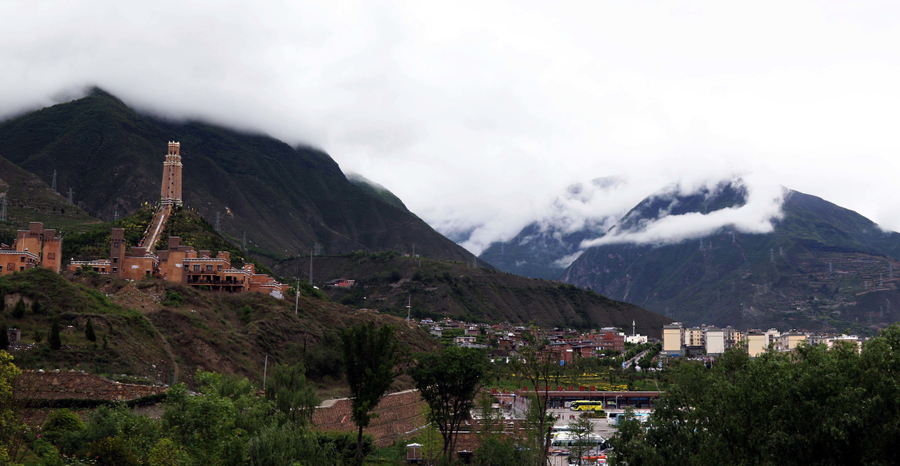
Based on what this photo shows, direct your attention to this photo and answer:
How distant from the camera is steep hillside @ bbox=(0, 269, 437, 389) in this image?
46219mm

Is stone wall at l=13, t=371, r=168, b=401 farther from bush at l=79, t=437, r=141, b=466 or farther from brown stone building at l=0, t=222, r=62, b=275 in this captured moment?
brown stone building at l=0, t=222, r=62, b=275

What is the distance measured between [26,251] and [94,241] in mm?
24266

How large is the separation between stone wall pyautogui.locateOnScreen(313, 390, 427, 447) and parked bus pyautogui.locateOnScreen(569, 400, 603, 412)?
58.7 feet

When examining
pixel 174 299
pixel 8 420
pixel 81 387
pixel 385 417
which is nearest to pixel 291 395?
pixel 81 387

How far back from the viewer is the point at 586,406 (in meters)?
76.5

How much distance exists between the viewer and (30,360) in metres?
40.6

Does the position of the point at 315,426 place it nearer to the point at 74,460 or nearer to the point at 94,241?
the point at 74,460

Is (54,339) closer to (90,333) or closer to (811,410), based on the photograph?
(90,333)

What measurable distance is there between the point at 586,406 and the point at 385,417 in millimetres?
25371

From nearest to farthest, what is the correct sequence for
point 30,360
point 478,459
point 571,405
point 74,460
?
1. point 74,460
2. point 30,360
3. point 478,459
4. point 571,405

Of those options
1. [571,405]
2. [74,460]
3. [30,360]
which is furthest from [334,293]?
[74,460]

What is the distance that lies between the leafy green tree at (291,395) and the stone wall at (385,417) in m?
3.44

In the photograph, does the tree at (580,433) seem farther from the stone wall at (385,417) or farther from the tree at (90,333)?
the tree at (90,333)

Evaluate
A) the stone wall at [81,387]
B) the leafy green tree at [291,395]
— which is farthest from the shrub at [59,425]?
the leafy green tree at [291,395]
